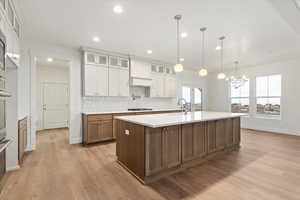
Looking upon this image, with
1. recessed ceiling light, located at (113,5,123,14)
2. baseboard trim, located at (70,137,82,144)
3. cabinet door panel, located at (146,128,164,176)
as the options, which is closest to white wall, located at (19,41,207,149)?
baseboard trim, located at (70,137,82,144)

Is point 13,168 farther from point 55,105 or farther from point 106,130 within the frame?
point 55,105

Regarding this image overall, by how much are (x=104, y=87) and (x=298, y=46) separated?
18.4 ft

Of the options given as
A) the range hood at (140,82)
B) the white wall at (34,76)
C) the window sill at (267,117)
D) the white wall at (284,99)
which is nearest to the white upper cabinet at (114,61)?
the range hood at (140,82)

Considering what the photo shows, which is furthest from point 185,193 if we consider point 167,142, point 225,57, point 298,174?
point 225,57

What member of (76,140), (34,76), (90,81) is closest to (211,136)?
(90,81)

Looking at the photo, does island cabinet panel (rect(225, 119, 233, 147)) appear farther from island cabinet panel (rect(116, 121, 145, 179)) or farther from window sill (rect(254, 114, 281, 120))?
window sill (rect(254, 114, 281, 120))

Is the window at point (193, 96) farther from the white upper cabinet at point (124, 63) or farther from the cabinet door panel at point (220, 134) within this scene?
the cabinet door panel at point (220, 134)

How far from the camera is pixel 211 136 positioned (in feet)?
9.73

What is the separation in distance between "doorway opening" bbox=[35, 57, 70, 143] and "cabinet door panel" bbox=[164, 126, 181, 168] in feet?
16.0

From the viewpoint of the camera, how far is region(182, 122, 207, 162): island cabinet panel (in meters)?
2.50

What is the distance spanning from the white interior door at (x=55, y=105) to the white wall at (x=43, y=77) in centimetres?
13

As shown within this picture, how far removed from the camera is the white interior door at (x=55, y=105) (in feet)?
19.4

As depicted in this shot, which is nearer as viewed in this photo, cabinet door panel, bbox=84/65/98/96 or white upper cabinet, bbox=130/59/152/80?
cabinet door panel, bbox=84/65/98/96

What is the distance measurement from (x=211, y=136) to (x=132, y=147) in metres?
1.68
